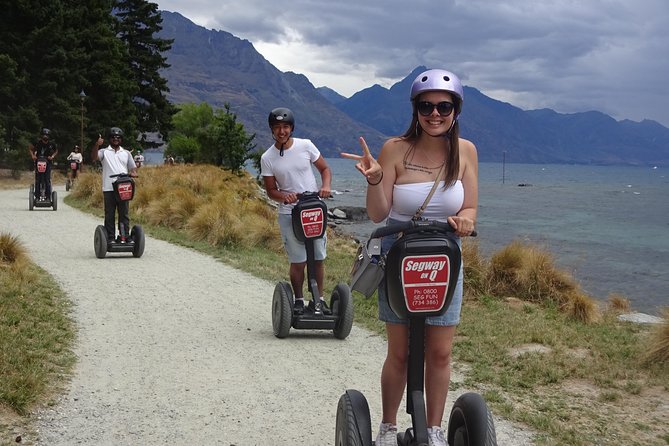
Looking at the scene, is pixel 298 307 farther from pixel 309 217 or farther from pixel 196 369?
pixel 196 369

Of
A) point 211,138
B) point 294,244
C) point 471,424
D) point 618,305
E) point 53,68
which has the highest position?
point 53,68

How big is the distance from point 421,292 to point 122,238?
959cm

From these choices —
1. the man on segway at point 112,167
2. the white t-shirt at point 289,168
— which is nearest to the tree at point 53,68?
the man on segway at point 112,167

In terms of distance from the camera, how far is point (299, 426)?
4.59m

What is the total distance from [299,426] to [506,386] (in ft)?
6.19

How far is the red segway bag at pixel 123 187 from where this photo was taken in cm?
1098

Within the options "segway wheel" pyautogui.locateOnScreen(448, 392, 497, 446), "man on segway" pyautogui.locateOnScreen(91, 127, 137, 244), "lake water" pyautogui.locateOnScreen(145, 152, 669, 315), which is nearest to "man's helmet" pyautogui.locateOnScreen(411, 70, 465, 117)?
"segway wheel" pyautogui.locateOnScreen(448, 392, 497, 446)

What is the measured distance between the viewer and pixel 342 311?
22.2 feet

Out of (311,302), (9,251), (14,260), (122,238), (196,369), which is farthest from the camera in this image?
(122,238)

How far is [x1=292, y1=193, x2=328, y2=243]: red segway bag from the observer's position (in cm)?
649

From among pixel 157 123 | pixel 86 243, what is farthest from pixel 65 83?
pixel 86 243

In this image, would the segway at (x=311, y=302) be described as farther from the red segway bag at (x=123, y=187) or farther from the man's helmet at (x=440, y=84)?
the red segway bag at (x=123, y=187)

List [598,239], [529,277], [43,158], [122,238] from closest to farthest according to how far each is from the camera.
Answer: [529,277], [122,238], [43,158], [598,239]

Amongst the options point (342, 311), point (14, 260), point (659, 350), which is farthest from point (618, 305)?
point (14, 260)
